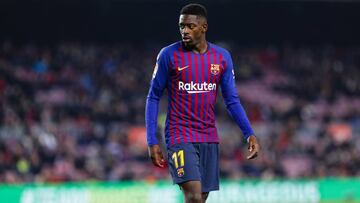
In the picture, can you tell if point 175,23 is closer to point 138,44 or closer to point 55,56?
point 138,44

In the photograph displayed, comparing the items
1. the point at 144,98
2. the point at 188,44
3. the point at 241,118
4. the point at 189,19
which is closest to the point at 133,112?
the point at 144,98

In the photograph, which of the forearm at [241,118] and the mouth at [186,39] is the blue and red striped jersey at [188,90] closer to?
the forearm at [241,118]

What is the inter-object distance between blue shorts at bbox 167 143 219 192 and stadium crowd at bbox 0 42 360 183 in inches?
466

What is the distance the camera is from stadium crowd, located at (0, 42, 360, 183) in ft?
63.5

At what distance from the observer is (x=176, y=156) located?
636cm

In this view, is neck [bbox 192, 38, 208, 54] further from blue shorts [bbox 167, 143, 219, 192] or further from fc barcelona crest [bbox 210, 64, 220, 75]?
blue shorts [bbox 167, 143, 219, 192]

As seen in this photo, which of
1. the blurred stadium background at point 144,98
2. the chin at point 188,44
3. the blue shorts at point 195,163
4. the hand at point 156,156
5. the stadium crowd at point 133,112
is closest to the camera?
the hand at point 156,156

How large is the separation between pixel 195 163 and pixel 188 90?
569mm

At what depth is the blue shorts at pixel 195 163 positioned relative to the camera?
627 cm

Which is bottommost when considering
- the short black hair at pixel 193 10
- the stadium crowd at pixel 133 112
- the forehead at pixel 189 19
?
the stadium crowd at pixel 133 112

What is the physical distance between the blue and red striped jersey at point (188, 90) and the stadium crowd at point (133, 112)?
38.8 feet

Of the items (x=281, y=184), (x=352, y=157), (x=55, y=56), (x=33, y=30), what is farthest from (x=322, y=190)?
(x=33, y=30)

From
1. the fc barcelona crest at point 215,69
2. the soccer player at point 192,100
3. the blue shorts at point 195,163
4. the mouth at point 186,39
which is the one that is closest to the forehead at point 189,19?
the soccer player at point 192,100

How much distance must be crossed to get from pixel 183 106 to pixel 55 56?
1810 centimetres
